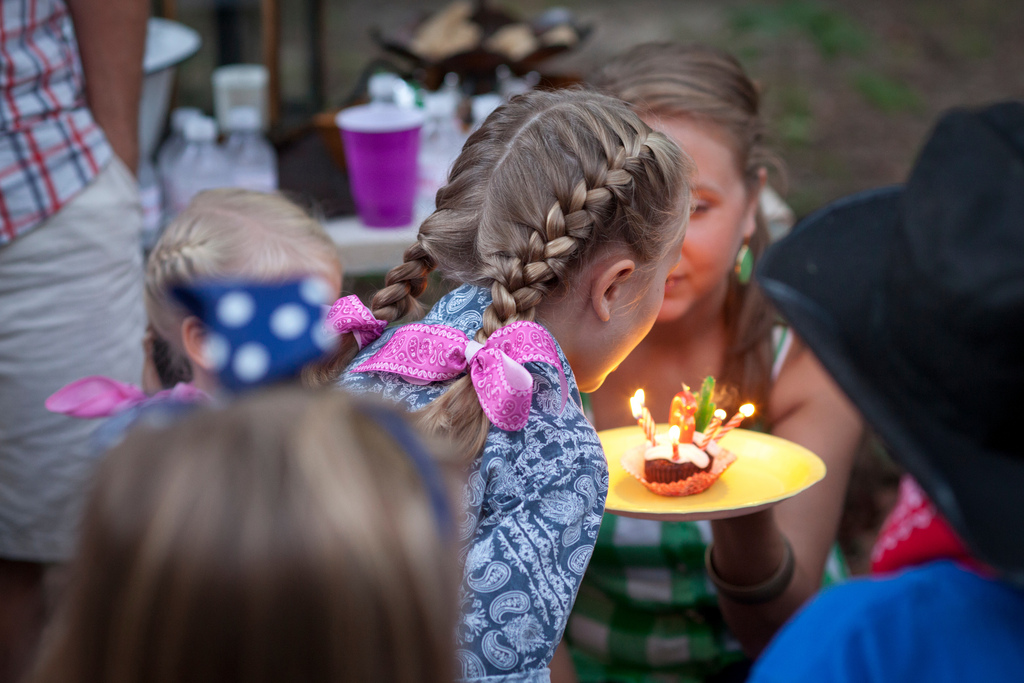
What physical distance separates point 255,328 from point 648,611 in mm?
1253

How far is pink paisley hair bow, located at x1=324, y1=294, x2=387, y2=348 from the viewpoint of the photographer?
1.22 m

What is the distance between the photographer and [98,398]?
1.48m

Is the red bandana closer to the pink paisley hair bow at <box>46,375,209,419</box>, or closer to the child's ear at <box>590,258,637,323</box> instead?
the child's ear at <box>590,258,637,323</box>

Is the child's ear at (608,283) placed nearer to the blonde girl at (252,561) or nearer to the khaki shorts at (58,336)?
the blonde girl at (252,561)

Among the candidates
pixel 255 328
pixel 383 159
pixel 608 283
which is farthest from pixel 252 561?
pixel 383 159

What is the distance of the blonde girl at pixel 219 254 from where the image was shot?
5.09ft

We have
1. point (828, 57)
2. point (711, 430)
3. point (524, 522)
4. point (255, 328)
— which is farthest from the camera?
point (828, 57)

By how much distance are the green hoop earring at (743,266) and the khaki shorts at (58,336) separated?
4.39ft

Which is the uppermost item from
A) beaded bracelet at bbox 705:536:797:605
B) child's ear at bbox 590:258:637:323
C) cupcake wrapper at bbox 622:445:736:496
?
child's ear at bbox 590:258:637:323

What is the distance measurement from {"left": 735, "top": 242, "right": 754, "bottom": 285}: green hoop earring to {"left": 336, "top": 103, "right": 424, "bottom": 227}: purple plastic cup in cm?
100

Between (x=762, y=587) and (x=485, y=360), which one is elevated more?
(x=485, y=360)

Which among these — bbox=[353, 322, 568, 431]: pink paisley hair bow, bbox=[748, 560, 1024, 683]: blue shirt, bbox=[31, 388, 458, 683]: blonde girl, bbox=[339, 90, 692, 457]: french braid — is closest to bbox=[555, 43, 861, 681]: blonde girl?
bbox=[339, 90, 692, 457]: french braid

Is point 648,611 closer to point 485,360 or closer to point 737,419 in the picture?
point 737,419

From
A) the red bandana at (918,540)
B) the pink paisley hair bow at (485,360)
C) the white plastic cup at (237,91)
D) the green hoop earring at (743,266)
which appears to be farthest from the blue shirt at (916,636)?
the white plastic cup at (237,91)
